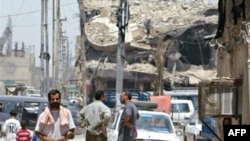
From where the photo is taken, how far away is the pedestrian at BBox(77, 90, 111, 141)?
42.7ft

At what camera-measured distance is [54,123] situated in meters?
9.55

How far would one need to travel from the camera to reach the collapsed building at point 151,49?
167ft

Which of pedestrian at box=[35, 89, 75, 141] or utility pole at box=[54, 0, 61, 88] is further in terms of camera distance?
utility pole at box=[54, 0, 61, 88]

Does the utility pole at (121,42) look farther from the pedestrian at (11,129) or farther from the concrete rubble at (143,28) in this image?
the concrete rubble at (143,28)

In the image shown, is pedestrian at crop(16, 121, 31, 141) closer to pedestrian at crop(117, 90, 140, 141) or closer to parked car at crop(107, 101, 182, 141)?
parked car at crop(107, 101, 182, 141)

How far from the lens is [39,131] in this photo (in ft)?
31.4

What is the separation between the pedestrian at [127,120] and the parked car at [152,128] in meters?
1.35

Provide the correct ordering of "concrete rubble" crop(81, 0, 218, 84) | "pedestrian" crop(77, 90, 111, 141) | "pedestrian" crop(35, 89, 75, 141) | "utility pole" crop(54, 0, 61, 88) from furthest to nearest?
1. "concrete rubble" crop(81, 0, 218, 84)
2. "utility pole" crop(54, 0, 61, 88)
3. "pedestrian" crop(77, 90, 111, 141)
4. "pedestrian" crop(35, 89, 75, 141)

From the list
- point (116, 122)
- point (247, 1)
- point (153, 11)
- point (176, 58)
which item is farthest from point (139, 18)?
point (247, 1)

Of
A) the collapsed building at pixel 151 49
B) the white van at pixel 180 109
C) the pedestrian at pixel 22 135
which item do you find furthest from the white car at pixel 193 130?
the collapsed building at pixel 151 49

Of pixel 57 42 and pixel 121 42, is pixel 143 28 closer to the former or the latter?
pixel 57 42

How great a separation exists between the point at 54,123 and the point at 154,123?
Result: 754cm

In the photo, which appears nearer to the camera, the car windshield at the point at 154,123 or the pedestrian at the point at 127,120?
the pedestrian at the point at 127,120

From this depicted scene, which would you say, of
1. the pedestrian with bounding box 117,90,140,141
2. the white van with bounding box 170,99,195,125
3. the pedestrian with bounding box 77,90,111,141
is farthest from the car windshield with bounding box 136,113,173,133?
the white van with bounding box 170,99,195,125
